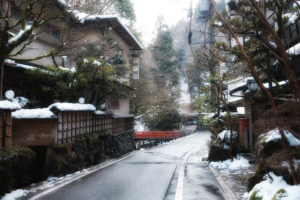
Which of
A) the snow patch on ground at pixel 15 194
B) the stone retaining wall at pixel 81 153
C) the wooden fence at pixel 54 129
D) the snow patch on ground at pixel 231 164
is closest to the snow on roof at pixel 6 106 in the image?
the wooden fence at pixel 54 129

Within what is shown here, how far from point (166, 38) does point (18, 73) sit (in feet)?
147

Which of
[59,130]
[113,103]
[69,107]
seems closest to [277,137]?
Result: [59,130]

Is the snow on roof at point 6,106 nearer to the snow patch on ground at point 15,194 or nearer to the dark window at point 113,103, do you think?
the snow patch on ground at point 15,194

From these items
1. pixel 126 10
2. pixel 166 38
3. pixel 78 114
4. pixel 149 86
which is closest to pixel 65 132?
pixel 78 114

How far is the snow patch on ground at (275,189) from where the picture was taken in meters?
5.02

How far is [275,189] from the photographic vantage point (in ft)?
18.7

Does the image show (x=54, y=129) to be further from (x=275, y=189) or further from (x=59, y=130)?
(x=275, y=189)

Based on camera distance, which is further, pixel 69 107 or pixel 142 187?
pixel 69 107

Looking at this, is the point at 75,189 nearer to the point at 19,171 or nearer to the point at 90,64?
the point at 19,171

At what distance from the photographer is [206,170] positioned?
11.9m

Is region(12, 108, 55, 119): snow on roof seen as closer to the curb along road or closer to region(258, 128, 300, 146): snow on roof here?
the curb along road

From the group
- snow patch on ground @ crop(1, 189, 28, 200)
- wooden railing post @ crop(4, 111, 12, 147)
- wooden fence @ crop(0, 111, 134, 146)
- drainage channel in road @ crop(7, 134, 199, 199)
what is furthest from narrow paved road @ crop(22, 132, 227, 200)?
wooden fence @ crop(0, 111, 134, 146)

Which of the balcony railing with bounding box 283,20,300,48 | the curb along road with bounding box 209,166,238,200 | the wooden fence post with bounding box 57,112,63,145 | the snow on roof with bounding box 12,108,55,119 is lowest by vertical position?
the curb along road with bounding box 209,166,238,200

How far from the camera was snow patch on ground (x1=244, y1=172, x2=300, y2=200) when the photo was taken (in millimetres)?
5016
